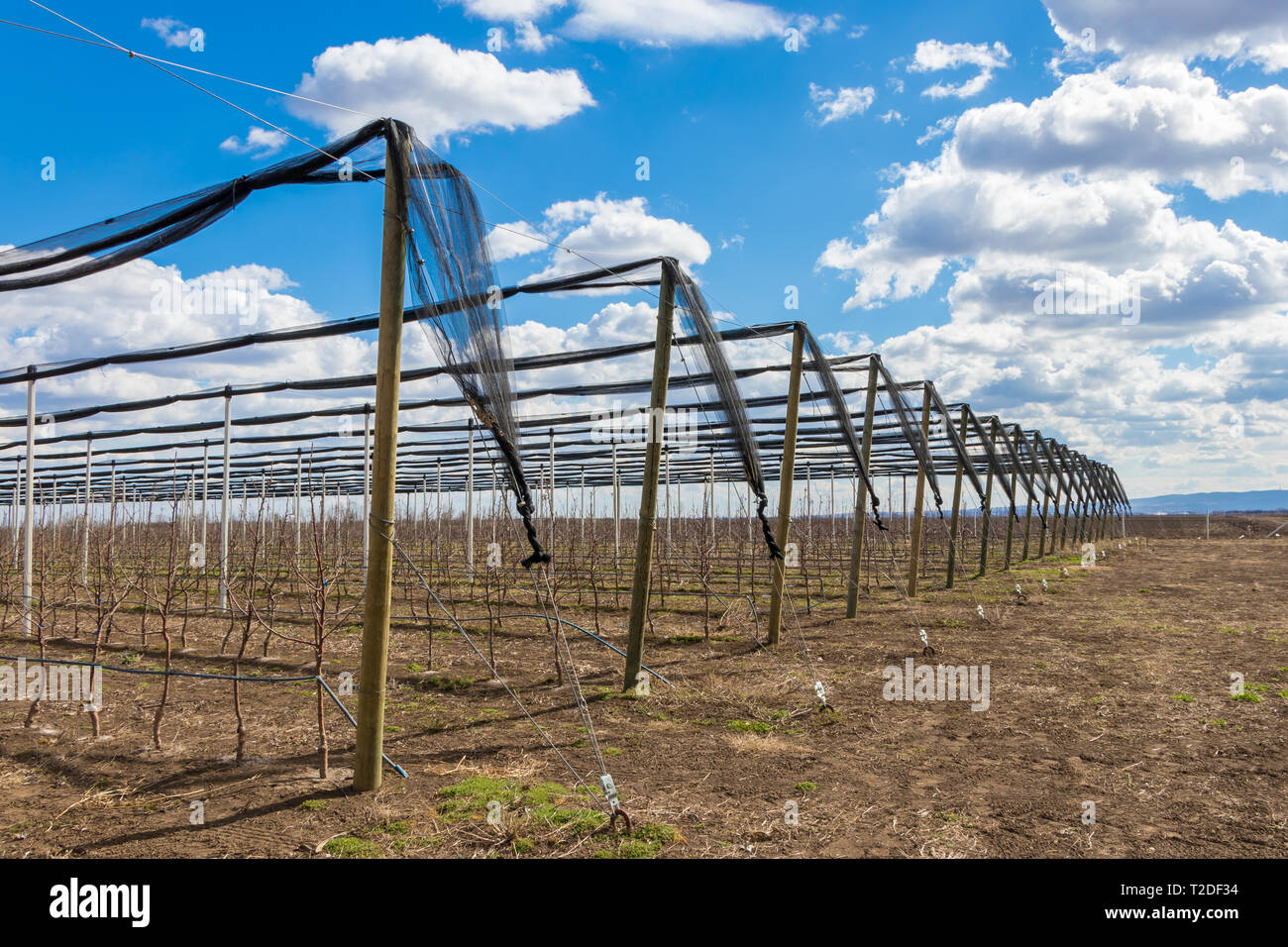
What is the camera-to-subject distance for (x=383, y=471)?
14.5 feet

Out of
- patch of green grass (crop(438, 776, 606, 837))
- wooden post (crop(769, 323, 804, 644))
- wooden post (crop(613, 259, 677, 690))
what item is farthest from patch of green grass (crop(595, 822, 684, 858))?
wooden post (crop(769, 323, 804, 644))

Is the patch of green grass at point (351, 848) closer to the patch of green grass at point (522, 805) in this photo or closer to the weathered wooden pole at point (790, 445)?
the patch of green grass at point (522, 805)

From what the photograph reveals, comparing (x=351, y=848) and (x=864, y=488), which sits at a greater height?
(x=864, y=488)

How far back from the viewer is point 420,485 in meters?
30.1

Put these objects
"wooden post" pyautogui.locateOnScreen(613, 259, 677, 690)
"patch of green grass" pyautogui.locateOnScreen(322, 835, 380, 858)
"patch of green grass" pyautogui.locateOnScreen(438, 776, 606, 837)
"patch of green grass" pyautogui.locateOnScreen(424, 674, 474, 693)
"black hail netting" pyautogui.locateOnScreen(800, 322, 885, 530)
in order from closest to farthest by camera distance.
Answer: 1. "patch of green grass" pyautogui.locateOnScreen(322, 835, 380, 858)
2. "patch of green grass" pyautogui.locateOnScreen(438, 776, 606, 837)
3. "wooden post" pyautogui.locateOnScreen(613, 259, 677, 690)
4. "patch of green grass" pyautogui.locateOnScreen(424, 674, 474, 693)
5. "black hail netting" pyautogui.locateOnScreen(800, 322, 885, 530)

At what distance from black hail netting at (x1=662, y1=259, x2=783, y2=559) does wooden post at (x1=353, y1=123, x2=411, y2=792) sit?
3104 millimetres

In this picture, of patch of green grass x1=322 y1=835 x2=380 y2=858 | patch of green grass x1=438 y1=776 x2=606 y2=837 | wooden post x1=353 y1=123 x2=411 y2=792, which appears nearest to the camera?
patch of green grass x1=322 y1=835 x2=380 y2=858

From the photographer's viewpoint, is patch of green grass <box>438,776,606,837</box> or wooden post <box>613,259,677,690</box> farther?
wooden post <box>613,259,677,690</box>

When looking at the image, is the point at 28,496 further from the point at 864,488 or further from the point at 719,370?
the point at 864,488

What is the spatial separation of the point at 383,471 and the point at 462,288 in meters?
1.30

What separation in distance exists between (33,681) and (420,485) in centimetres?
2333

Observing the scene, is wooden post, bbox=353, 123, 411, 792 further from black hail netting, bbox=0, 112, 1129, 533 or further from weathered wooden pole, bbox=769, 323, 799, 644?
weathered wooden pole, bbox=769, 323, 799, 644

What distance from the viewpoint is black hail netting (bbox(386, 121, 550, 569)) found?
15.1 ft

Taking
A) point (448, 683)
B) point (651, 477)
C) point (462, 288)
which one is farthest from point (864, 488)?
point (462, 288)
